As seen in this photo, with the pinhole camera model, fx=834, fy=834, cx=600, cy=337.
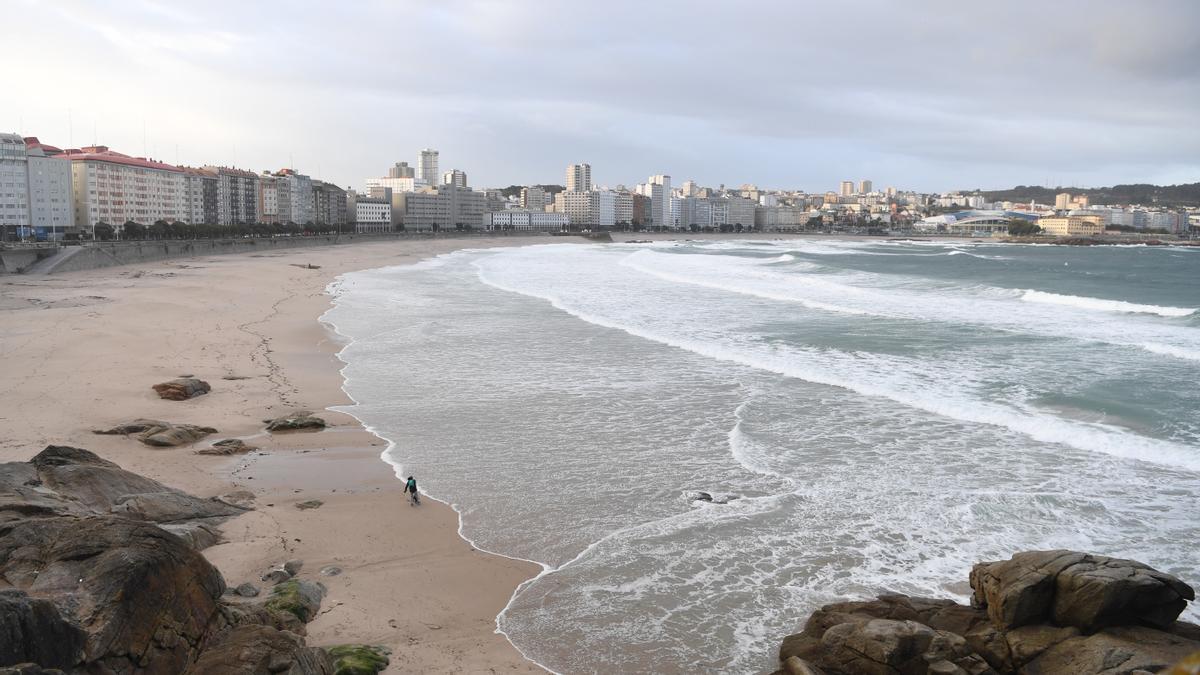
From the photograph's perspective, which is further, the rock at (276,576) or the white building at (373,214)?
the white building at (373,214)

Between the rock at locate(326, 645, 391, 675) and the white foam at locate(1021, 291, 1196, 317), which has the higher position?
the white foam at locate(1021, 291, 1196, 317)

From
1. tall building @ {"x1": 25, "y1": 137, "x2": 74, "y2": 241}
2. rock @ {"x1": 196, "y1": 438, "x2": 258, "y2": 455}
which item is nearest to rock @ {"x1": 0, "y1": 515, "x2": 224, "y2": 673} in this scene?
rock @ {"x1": 196, "y1": 438, "x2": 258, "y2": 455}

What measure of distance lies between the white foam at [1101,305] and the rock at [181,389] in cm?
2567

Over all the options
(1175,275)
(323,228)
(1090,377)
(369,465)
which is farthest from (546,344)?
(323,228)

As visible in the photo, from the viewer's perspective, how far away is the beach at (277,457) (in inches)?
240

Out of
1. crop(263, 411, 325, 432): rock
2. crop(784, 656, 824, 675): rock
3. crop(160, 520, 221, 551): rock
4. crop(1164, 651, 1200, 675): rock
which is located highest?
crop(1164, 651, 1200, 675): rock

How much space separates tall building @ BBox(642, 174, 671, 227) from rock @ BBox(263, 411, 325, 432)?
587 ft

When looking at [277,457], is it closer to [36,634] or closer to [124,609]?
[124,609]

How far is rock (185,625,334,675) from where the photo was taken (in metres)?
4.48

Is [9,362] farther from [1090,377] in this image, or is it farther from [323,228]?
[323,228]

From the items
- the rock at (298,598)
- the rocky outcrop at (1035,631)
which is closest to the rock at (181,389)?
the rock at (298,598)

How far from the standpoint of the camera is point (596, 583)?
6691mm

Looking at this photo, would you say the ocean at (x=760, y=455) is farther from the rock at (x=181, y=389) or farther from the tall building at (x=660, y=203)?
the tall building at (x=660, y=203)

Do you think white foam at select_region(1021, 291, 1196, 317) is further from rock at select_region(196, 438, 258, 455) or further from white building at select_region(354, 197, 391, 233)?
white building at select_region(354, 197, 391, 233)
